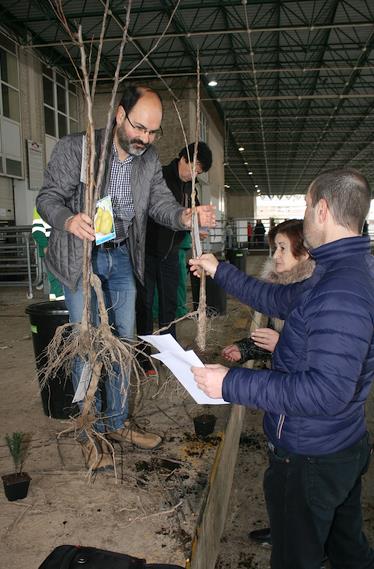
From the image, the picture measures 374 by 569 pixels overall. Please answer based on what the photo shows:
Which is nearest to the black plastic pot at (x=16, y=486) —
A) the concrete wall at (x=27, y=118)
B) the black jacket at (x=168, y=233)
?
the black jacket at (x=168, y=233)

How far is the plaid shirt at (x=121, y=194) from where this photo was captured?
1.85 metres

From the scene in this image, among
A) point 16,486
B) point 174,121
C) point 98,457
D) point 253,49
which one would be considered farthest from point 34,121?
point 16,486

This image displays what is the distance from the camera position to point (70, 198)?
70.2 inches

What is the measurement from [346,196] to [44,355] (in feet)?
5.29

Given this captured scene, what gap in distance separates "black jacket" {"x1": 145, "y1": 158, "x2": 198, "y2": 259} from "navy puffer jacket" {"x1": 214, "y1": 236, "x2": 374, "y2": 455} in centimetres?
176


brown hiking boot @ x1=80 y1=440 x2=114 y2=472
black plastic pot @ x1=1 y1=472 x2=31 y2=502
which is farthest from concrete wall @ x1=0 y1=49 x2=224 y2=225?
black plastic pot @ x1=1 y1=472 x2=31 y2=502

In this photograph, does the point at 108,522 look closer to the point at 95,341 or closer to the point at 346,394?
the point at 95,341

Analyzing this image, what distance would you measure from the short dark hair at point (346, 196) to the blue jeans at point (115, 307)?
1010 millimetres

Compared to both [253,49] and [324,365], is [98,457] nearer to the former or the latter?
[324,365]

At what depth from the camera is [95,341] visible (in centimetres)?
173

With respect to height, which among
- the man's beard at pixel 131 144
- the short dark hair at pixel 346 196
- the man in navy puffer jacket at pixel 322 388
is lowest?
the man in navy puffer jacket at pixel 322 388

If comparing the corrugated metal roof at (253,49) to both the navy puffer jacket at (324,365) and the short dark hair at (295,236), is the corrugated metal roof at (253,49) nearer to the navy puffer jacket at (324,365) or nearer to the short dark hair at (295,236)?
the short dark hair at (295,236)

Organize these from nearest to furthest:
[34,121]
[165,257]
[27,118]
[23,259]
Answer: [165,257]
[23,259]
[27,118]
[34,121]

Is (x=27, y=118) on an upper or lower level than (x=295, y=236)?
upper
